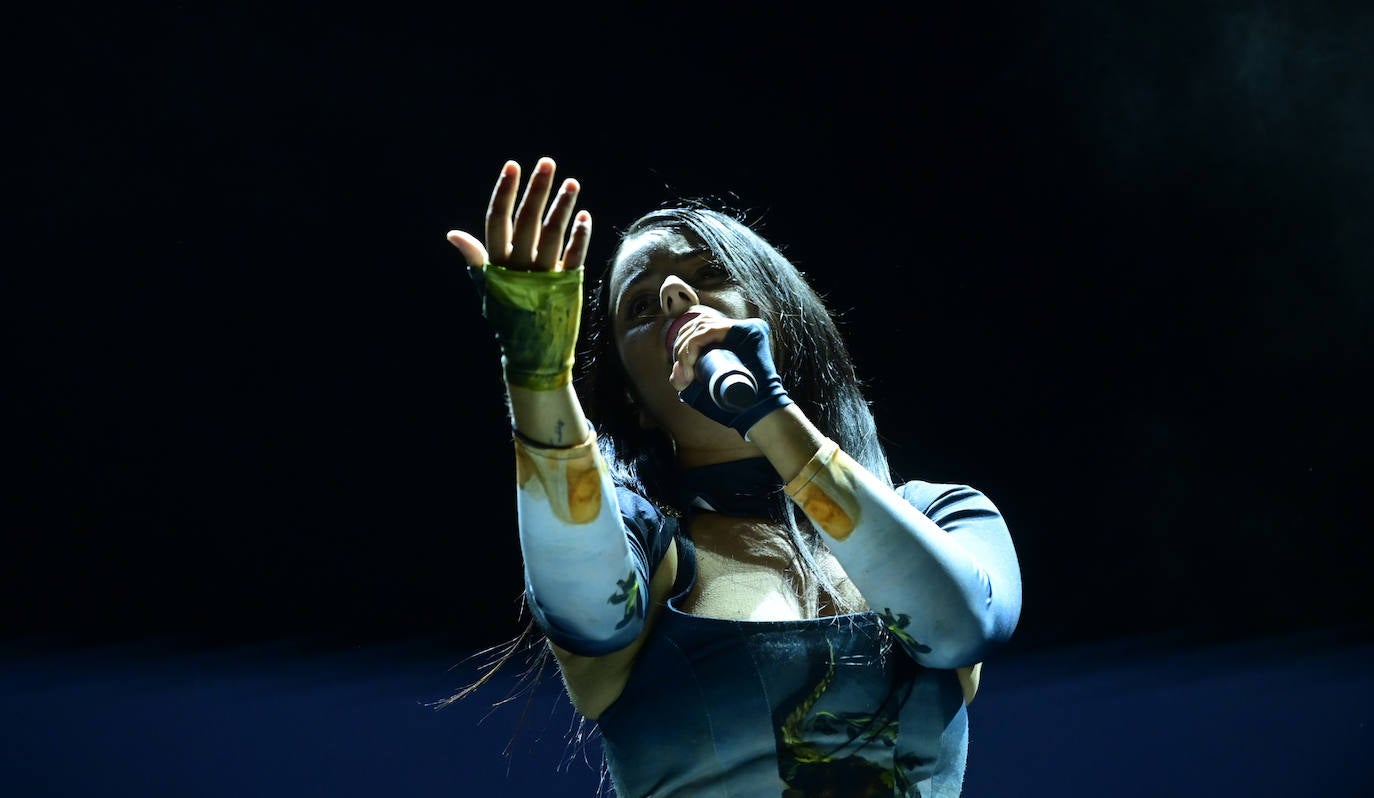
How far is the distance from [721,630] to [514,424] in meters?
0.27

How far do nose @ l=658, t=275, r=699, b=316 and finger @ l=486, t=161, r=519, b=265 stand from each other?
266 mm

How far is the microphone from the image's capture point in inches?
35.9

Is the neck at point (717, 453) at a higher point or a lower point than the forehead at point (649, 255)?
lower

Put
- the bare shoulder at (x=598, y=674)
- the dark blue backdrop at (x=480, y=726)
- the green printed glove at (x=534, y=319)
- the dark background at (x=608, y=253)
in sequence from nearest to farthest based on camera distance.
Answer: the green printed glove at (x=534, y=319)
the bare shoulder at (x=598, y=674)
the dark blue backdrop at (x=480, y=726)
the dark background at (x=608, y=253)

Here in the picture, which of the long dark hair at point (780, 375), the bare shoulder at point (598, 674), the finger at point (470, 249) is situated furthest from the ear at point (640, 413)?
the finger at point (470, 249)

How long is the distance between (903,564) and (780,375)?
1.07ft

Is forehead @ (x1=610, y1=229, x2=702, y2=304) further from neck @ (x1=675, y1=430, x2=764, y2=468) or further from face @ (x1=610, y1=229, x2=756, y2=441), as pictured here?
neck @ (x1=675, y1=430, x2=764, y2=468)

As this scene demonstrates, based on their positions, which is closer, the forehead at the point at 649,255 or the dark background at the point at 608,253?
the forehead at the point at 649,255

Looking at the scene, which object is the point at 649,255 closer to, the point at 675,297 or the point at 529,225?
the point at 675,297

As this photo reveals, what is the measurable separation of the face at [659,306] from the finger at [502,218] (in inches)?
11.6

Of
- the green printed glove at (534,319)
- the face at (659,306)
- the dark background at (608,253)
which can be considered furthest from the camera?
the dark background at (608,253)

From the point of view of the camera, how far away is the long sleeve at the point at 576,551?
2.90ft

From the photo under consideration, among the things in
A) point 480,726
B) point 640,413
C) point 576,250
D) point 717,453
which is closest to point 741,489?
point 717,453

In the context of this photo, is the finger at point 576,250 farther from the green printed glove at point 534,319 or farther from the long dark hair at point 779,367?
the long dark hair at point 779,367
